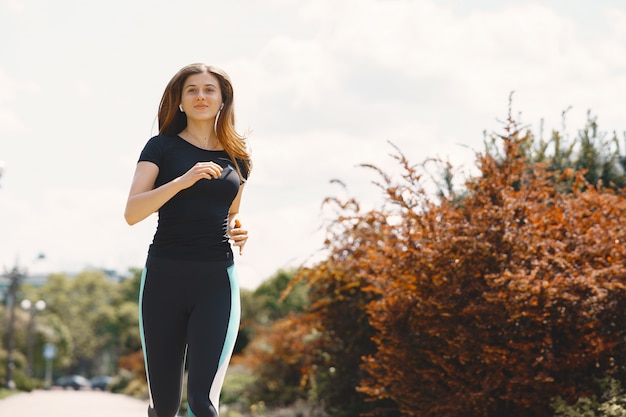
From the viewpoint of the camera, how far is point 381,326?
30.3 feet

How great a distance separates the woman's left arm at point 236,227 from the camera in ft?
12.9

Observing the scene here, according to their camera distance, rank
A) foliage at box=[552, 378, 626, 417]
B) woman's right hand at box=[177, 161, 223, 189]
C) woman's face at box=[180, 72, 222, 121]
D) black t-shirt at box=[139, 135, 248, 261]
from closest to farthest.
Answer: woman's right hand at box=[177, 161, 223, 189], black t-shirt at box=[139, 135, 248, 261], woman's face at box=[180, 72, 222, 121], foliage at box=[552, 378, 626, 417]

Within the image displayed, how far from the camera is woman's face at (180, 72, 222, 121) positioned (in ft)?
12.7

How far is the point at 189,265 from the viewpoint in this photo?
371cm

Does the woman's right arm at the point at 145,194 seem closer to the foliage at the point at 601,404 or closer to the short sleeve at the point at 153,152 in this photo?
the short sleeve at the point at 153,152

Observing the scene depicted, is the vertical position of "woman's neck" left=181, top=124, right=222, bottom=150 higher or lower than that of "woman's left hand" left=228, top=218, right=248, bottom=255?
higher

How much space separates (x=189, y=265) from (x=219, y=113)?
70 cm

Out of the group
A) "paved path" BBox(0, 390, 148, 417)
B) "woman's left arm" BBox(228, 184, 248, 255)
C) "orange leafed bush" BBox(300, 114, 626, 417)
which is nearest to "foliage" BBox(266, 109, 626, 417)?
"orange leafed bush" BBox(300, 114, 626, 417)

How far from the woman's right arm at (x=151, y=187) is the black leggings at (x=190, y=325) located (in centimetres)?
23

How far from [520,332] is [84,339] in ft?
227

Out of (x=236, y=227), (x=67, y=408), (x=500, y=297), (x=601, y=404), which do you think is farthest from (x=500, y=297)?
(x=67, y=408)

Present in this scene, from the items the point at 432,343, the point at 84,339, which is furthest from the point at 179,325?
the point at 84,339

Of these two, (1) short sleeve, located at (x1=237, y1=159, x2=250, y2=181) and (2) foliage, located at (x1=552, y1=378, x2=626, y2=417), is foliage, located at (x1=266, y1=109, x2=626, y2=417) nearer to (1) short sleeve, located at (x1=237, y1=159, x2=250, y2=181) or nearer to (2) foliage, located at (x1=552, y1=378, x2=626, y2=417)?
(2) foliage, located at (x1=552, y1=378, x2=626, y2=417)

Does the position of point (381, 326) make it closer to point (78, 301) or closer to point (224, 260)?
point (224, 260)
